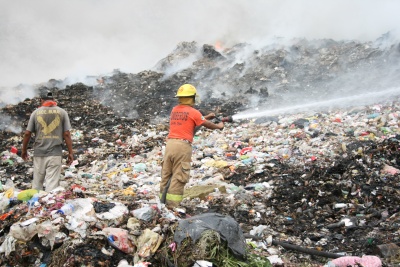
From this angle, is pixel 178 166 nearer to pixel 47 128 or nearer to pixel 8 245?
pixel 47 128

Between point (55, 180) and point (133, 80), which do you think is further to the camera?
point (133, 80)

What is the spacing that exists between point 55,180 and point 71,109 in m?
7.26

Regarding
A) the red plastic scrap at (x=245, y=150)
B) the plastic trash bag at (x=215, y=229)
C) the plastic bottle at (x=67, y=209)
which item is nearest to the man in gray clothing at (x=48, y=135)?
the plastic bottle at (x=67, y=209)

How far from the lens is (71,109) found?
11820mm

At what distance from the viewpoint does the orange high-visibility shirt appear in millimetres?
4359

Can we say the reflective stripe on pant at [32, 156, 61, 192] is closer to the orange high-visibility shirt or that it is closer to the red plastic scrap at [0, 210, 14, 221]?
the red plastic scrap at [0, 210, 14, 221]

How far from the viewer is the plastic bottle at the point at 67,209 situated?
11.0 feet

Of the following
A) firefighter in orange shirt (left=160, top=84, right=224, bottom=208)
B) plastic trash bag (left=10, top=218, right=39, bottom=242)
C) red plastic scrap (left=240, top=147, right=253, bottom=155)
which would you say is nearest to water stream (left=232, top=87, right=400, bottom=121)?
red plastic scrap (left=240, top=147, right=253, bottom=155)

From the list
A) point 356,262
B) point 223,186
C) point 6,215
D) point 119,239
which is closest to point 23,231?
point 6,215

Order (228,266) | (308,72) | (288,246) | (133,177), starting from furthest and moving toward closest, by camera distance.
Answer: (308,72) → (133,177) → (288,246) → (228,266)

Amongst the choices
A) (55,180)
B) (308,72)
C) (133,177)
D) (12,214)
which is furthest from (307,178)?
(308,72)

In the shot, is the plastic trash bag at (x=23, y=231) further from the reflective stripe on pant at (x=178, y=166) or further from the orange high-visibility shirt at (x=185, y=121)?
the orange high-visibility shirt at (x=185, y=121)

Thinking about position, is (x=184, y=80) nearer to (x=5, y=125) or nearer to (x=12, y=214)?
(x=5, y=125)

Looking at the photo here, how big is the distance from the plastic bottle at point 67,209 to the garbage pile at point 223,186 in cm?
1
